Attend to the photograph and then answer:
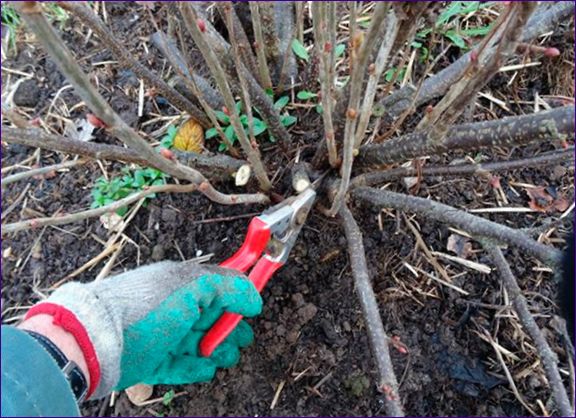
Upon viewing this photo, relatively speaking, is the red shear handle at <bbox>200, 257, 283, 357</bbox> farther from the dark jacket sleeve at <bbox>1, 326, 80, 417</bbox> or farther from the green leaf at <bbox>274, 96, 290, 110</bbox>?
the green leaf at <bbox>274, 96, 290, 110</bbox>

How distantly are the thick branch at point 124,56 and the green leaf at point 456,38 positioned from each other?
88 centimetres

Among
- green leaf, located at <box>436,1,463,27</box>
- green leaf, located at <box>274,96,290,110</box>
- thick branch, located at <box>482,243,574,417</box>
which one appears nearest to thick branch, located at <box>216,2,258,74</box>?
green leaf, located at <box>274,96,290,110</box>

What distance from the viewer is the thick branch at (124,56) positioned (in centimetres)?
111

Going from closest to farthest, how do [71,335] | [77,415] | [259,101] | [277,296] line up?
1. [77,415]
2. [71,335]
3. [259,101]
4. [277,296]

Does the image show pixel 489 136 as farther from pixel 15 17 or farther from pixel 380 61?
pixel 15 17

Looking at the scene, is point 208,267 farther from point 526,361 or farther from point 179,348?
point 526,361

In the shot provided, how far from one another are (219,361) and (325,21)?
960mm

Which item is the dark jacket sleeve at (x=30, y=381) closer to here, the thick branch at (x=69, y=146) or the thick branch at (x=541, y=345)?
the thick branch at (x=69, y=146)

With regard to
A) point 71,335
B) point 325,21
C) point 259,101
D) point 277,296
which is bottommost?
point 277,296

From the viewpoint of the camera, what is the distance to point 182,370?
1.41m

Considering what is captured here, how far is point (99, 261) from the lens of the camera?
1660mm

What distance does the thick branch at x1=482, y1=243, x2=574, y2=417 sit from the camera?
107cm

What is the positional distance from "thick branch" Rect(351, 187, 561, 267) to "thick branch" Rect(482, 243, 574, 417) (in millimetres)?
74

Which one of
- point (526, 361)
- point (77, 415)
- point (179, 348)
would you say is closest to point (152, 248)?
point (179, 348)
